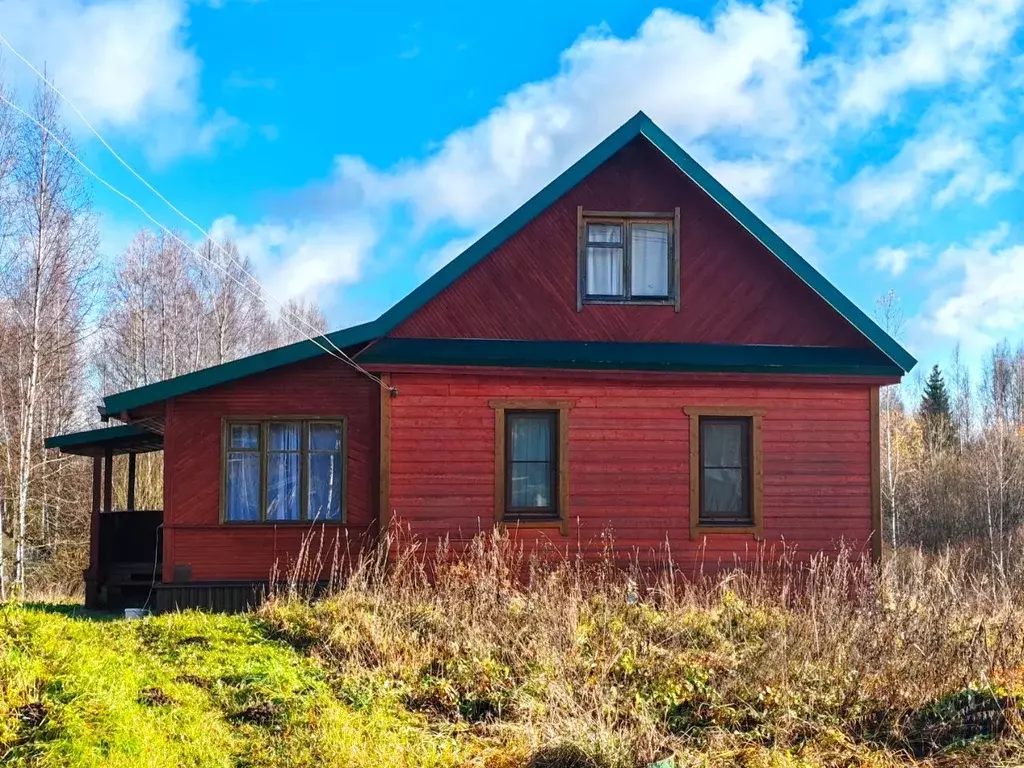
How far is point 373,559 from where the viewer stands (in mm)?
12781

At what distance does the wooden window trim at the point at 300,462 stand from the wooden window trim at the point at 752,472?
4801 millimetres

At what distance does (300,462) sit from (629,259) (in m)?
5.45

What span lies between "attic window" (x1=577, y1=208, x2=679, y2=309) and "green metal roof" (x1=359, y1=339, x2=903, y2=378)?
2.47ft

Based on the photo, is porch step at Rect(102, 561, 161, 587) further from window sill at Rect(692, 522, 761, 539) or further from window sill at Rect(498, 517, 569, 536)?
window sill at Rect(692, 522, 761, 539)

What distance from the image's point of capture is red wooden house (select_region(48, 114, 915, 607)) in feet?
41.7

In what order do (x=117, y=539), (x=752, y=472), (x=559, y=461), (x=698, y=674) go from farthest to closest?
1. (x=117, y=539)
2. (x=752, y=472)
3. (x=559, y=461)
4. (x=698, y=674)

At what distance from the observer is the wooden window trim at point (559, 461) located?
1271cm

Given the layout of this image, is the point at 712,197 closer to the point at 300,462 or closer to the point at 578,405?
the point at 578,405

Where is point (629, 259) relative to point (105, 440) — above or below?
above

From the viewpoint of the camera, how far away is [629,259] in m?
13.4

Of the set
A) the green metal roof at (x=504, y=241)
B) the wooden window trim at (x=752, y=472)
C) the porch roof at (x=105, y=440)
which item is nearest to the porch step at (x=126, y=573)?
the porch roof at (x=105, y=440)

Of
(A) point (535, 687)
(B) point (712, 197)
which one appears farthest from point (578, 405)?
(A) point (535, 687)

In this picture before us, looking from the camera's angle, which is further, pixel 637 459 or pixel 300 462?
pixel 300 462

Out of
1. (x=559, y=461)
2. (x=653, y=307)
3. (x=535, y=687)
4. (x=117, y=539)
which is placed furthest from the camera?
(x=117, y=539)
